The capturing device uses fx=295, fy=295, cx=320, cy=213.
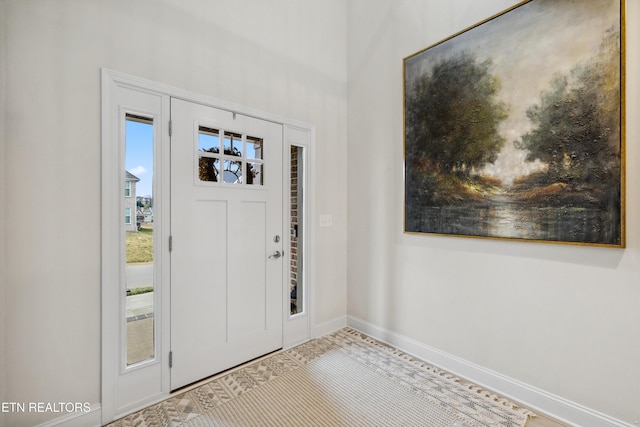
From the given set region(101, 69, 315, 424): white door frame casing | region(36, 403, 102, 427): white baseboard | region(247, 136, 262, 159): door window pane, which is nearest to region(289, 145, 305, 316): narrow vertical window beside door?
region(247, 136, 262, 159): door window pane

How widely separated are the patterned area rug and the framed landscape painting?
1.15 metres

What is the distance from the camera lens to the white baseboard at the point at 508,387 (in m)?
1.77

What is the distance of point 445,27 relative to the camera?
2443 millimetres

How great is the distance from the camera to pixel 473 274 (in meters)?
2.29

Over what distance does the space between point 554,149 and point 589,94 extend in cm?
34

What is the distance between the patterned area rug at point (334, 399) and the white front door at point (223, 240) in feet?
0.77

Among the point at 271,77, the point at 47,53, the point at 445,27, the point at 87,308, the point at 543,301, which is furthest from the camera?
the point at 271,77

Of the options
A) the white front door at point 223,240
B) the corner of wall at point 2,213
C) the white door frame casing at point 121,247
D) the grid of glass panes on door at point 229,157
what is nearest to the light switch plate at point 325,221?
the white front door at point 223,240

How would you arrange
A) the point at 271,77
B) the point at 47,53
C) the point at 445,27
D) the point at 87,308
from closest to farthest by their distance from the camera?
the point at 47,53 → the point at 87,308 → the point at 445,27 → the point at 271,77

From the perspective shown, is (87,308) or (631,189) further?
(87,308)

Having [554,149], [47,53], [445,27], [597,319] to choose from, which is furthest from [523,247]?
[47,53]

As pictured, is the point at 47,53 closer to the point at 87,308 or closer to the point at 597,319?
the point at 87,308

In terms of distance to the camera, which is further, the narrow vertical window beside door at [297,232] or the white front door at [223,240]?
the narrow vertical window beside door at [297,232]

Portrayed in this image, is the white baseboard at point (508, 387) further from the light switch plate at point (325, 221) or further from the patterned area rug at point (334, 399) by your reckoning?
the light switch plate at point (325, 221)
